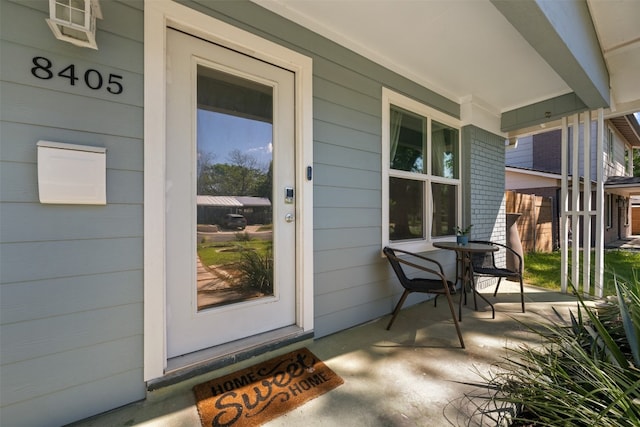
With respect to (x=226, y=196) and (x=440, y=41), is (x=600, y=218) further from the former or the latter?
(x=226, y=196)

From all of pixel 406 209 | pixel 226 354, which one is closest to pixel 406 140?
pixel 406 209

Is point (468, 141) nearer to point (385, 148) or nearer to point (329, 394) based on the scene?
point (385, 148)

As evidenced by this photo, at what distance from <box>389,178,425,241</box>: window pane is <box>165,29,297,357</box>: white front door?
1231 mm

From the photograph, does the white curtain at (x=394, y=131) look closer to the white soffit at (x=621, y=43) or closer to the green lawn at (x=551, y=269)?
the white soffit at (x=621, y=43)

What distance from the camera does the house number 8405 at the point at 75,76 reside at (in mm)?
1308

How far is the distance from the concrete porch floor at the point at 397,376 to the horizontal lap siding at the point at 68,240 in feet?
0.86

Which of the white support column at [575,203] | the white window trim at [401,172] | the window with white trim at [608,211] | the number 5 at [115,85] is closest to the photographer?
the number 5 at [115,85]

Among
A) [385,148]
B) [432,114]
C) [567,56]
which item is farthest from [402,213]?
[567,56]

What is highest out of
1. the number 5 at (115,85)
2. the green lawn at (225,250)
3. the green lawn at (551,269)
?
the number 5 at (115,85)

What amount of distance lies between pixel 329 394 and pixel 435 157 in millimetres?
2865

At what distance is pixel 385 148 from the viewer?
9.00ft

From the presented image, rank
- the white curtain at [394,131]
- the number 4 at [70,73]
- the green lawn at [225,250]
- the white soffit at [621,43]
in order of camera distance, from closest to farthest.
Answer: the number 4 at [70,73], the green lawn at [225,250], the white soffit at [621,43], the white curtain at [394,131]

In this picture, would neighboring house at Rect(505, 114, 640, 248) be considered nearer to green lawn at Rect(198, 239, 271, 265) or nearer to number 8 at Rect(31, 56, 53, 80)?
green lawn at Rect(198, 239, 271, 265)

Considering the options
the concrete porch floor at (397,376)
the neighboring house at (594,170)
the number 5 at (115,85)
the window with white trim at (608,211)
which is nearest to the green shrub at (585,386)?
the concrete porch floor at (397,376)
